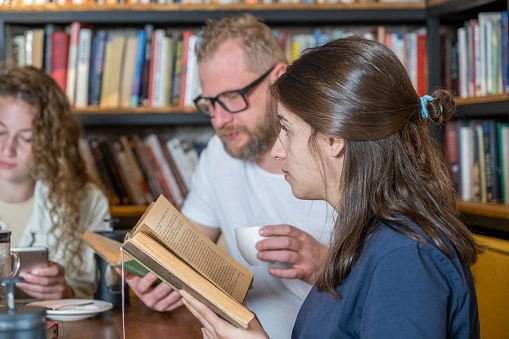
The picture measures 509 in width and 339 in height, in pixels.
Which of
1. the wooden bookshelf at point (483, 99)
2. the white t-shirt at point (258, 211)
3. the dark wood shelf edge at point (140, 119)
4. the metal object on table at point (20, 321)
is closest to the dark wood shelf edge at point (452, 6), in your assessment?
the wooden bookshelf at point (483, 99)

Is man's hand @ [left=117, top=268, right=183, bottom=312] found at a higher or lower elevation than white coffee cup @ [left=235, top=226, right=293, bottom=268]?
lower

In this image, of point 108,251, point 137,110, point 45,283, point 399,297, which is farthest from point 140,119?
point 399,297

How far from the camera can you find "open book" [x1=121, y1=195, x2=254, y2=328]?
1.03 meters

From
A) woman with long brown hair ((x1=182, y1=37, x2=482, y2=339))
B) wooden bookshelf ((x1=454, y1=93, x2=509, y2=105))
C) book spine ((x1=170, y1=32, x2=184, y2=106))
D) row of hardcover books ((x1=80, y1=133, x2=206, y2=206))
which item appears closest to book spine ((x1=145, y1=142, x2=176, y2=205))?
row of hardcover books ((x1=80, y1=133, x2=206, y2=206))

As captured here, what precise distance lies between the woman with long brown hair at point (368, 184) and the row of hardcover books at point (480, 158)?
4.39ft

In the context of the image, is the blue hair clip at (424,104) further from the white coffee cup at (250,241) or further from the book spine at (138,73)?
the book spine at (138,73)

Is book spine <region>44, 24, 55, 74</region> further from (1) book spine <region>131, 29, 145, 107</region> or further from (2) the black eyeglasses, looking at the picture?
(2) the black eyeglasses

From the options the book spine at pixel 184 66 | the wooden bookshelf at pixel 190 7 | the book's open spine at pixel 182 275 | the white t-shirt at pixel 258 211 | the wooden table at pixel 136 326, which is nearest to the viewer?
the book's open spine at pixel 182 275

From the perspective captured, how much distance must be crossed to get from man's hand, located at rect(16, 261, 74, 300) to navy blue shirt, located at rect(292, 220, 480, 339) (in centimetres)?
78

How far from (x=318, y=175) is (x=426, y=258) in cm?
26

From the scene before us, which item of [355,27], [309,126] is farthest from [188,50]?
[309,126]

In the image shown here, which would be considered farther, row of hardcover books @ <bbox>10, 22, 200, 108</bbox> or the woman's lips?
row of hardcover books @ <bbox>10, 22, 200, 108</bbox>

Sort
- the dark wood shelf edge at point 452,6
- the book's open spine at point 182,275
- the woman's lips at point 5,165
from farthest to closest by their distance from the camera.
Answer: the dark wood shelf edge at point 452,6 < the woman's lips at point 5,165 < the book's open spine at point 182,275

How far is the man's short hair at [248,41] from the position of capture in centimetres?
176
